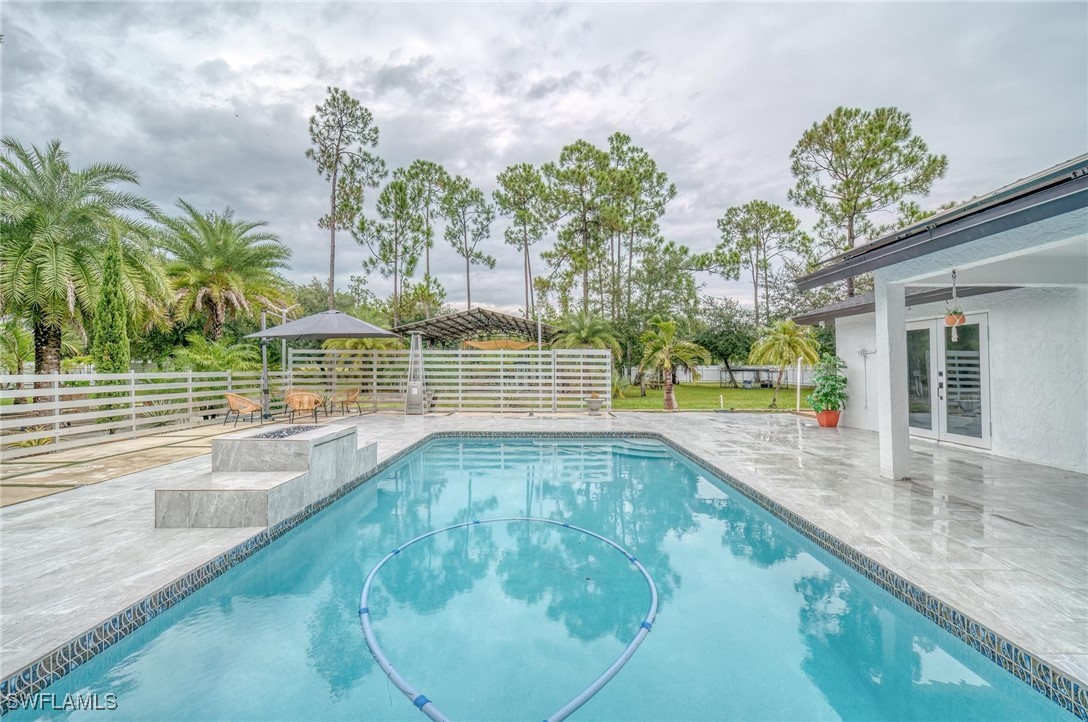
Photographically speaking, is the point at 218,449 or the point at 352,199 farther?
the point at 352,199

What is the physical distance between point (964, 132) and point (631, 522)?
607 inches

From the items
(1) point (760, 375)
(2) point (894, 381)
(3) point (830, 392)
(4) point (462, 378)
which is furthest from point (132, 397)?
(1) point (760, 375)

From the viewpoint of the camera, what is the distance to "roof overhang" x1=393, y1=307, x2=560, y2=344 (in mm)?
14547

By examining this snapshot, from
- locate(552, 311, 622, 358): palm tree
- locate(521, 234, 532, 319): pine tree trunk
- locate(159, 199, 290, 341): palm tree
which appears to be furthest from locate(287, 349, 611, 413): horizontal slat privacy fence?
locate(521, 234, 532, 319): pine tree trunk

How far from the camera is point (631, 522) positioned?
17.1 ft

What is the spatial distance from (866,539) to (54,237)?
1295cm

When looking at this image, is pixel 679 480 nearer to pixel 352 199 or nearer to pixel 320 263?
pixel 352 199

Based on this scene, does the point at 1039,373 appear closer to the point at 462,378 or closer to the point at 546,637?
the point at 546,637

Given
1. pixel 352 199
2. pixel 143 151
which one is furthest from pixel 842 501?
pixel 352 199

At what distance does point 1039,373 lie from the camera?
20.9ft

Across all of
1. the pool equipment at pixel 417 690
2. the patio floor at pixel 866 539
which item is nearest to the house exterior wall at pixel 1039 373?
the patio floor at pixel 866 539

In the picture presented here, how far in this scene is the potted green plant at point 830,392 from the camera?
10.3 metres

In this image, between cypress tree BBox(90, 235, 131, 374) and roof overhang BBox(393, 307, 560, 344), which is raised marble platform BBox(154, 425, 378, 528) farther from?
roof overhang BBox(393, 307, 560, 344)

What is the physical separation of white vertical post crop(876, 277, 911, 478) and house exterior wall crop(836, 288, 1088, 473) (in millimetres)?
2424
